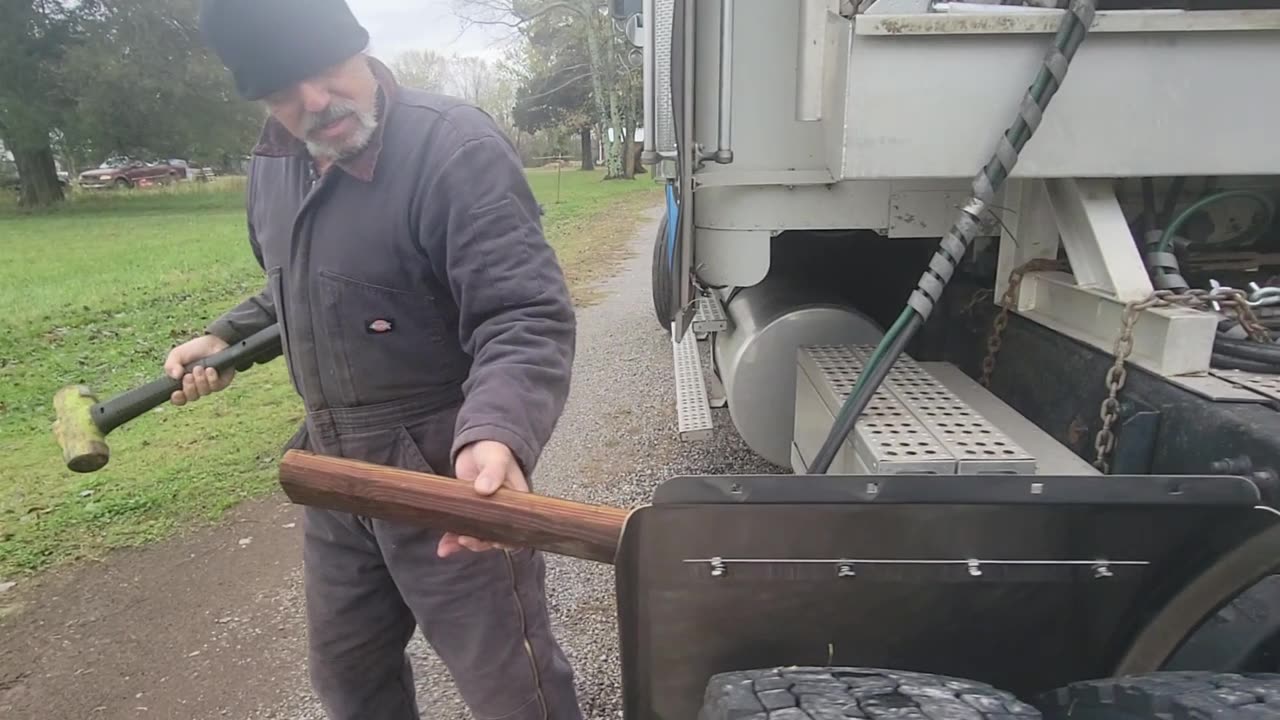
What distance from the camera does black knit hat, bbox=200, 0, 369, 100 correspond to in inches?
61.9

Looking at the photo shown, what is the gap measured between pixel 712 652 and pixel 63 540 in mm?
3707

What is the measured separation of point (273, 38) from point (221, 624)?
2422 mm

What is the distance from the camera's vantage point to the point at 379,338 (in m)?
1.80

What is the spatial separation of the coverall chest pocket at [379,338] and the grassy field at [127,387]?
2720 millimetres

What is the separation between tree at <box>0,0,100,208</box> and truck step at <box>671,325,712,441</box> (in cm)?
3007

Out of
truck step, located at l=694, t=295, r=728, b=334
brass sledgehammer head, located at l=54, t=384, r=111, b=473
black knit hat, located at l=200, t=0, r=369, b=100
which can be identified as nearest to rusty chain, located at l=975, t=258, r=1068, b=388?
truck step, located at l=694, t=295, r=728, b=334

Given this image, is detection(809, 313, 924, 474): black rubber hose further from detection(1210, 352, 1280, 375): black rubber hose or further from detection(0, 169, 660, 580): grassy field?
detection(0, 169, 660, 580): grassy field

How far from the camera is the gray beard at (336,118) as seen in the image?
1.68 metres

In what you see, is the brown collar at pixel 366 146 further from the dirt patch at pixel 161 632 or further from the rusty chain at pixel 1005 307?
the dirt patch at pixel 161 632

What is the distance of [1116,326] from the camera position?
178cm

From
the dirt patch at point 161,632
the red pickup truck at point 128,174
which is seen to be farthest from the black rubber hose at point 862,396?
the red pickup truck at point 128,174

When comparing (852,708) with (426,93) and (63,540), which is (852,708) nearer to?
(426,93)

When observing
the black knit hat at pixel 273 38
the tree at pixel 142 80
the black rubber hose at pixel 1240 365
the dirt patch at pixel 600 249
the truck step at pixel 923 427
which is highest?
the tree at pixel 142 80

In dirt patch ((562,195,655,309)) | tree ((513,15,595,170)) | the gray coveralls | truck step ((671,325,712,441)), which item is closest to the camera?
the gray coveralls
